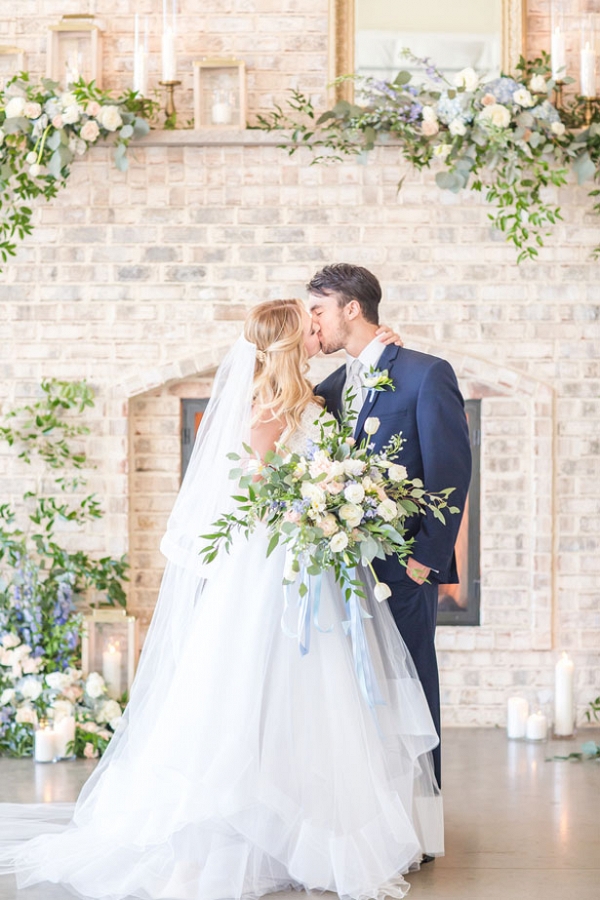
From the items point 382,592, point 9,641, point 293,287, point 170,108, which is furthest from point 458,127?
point 9,641

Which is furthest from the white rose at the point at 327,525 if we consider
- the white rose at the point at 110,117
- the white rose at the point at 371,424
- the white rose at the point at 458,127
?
the white rose at the point at 110,117

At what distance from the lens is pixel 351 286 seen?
3.41 metres

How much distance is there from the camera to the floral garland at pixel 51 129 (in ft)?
15.2

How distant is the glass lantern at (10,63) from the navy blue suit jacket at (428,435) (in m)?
2.64

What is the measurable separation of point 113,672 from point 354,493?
7.65ft

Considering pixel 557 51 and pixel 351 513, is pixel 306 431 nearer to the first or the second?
pixel 351 513

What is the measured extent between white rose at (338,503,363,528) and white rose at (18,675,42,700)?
2.34 meters

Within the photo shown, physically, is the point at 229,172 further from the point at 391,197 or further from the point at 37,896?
the point at 37,896

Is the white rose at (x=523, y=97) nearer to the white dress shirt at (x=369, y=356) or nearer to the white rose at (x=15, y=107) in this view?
the white dress shirt at (x=369, y=356)

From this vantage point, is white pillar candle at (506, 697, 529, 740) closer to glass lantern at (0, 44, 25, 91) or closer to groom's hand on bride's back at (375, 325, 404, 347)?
groom's hand on bride's back at (375, 325, 404, 347)

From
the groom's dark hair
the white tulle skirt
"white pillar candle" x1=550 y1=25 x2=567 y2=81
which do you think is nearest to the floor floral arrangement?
the white tulle skirt

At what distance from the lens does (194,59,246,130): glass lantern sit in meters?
4.79

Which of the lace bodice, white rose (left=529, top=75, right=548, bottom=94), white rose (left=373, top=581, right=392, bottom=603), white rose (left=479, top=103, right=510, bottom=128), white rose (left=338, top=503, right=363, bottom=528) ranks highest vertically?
white rose (left=529, top=75, right=548, bottom=94)

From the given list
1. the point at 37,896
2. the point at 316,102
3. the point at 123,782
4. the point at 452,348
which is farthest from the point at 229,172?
the point at 37,896
